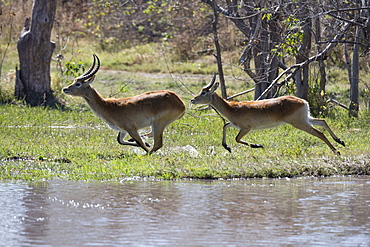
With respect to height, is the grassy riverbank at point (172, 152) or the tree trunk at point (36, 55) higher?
the tree trunk at point (36, 55)

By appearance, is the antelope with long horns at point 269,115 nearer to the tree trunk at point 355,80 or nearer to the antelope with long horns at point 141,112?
the antelope with long horns at point 141,112

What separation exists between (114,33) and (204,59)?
5023mm

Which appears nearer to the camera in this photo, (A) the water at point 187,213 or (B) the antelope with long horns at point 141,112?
(A) the water at point 187,213

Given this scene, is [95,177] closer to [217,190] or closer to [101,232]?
[217,190]

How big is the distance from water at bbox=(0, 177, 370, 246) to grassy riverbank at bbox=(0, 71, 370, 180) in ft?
1.41

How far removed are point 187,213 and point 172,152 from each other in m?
4.06

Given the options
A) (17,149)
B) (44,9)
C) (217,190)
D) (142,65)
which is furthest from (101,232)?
(142,65)

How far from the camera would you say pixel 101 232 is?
617 centimetres

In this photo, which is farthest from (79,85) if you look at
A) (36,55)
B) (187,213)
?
(36,55)

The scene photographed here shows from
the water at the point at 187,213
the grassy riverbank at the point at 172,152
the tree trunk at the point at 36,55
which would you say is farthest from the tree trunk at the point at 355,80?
the tree trunk at the point at 36,55

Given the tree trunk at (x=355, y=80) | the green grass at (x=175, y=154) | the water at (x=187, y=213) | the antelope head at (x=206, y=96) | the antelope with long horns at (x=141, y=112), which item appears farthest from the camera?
the tree trunk at (x=355, y=80)

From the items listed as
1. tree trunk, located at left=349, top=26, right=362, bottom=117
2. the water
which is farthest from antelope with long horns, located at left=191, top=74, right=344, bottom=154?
tree trunk, located at left=349, top=26, right=362, bottom=117

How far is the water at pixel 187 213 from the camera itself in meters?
5.99

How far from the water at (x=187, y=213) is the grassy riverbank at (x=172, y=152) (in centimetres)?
43
